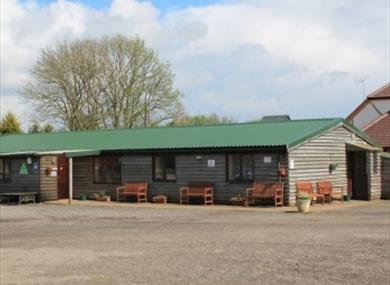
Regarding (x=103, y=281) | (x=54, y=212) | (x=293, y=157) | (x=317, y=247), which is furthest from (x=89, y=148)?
(x=103, y=281)

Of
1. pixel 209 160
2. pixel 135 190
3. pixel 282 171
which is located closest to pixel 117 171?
pixel 135 190

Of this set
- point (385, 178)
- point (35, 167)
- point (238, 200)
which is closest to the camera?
point (238, 200)

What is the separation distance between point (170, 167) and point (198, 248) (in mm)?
15026

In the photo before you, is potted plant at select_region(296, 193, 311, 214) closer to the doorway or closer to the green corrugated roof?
the green corrugated roof

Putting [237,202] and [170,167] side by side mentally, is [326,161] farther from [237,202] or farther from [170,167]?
[170,167]

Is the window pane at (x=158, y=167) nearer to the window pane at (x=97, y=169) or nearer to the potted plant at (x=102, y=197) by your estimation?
the potted plant at (x=102, y=197)

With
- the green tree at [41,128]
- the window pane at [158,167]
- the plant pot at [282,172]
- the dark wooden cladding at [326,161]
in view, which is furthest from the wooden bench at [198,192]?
the green tree at [41,128]

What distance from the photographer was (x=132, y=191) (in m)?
28.3

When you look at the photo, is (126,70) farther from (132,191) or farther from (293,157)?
(293,157)

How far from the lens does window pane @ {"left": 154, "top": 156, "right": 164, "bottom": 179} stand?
28.4 m

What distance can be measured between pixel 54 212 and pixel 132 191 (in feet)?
17.1

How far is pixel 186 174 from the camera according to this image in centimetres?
2745

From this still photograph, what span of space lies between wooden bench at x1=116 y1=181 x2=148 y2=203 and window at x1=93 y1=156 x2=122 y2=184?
2.55ft

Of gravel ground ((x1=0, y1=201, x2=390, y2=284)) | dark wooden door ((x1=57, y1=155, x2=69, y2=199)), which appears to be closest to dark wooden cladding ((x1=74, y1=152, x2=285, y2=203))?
dark wooden door ((x1=57, y1=155, x2=69, y2=199))
